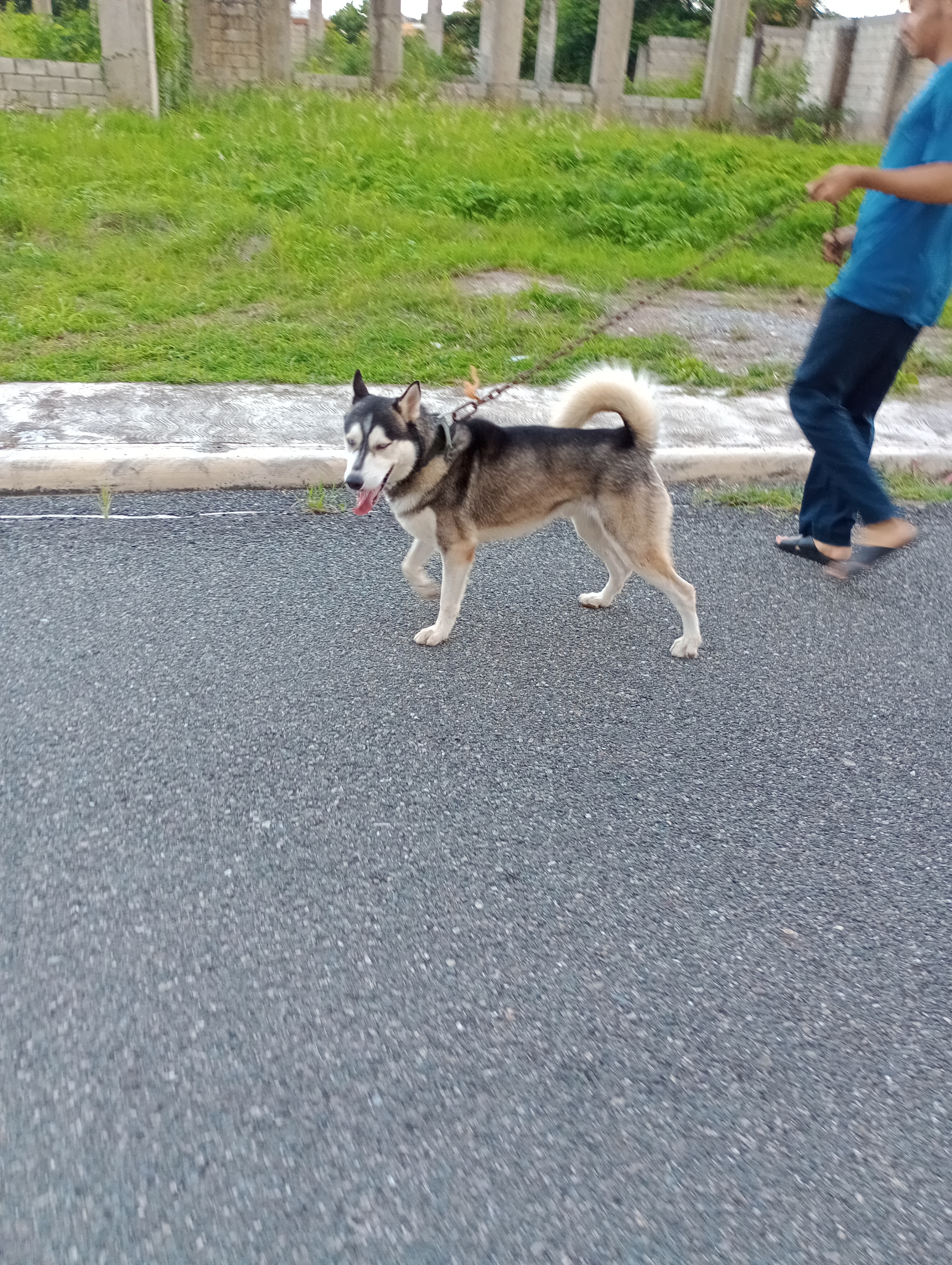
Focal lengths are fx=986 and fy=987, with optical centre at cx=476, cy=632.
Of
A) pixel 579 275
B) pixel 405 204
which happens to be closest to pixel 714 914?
pixel 579 275

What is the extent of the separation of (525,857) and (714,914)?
54 centimetres

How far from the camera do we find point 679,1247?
178 cm

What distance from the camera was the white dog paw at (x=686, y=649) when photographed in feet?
13.3

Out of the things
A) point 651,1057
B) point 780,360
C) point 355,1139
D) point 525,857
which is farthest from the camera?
point 780,360

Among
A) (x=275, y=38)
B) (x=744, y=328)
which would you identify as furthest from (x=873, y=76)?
(x=744, y=328)

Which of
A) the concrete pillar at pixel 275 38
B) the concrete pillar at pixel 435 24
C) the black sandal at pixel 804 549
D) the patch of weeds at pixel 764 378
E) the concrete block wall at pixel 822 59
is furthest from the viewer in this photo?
the concrete pillar at pixel 435 24

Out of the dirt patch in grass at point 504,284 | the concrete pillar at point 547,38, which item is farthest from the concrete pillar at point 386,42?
the concrete pillar at point 547,38

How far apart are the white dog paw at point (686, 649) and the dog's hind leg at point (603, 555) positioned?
368 millimetres

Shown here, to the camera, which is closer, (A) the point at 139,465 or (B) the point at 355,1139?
(B) the point at 355,1139

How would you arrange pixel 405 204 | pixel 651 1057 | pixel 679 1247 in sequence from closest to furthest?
pixel 679 1247 → pixel 651 1057 → pixel 405 204

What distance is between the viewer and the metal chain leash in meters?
4.52

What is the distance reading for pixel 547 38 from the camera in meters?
32.8

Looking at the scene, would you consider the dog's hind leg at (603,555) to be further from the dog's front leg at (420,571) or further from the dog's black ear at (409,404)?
the dog's black ear at (409,404)

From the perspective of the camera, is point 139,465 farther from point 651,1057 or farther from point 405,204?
point 405,204
